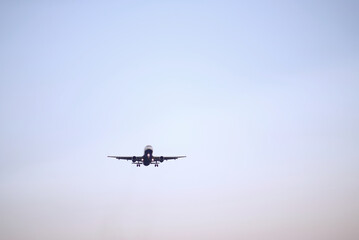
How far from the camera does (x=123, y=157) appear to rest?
495 ft

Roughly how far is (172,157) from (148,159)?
774 inches

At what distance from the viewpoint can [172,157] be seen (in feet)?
511

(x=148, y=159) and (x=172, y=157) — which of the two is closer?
(x=148, y=159)

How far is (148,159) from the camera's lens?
138 meters

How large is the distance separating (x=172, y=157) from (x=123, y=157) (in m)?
18.7

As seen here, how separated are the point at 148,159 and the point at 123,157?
16.8 metres

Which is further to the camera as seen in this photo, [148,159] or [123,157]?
[123,157]
